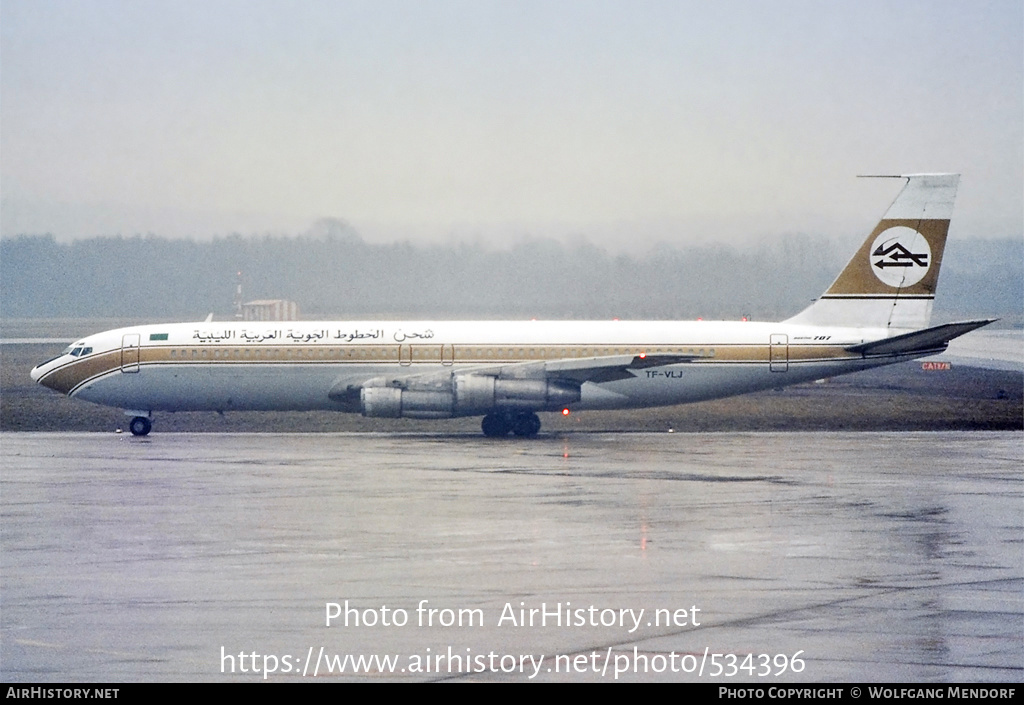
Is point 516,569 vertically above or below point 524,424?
above

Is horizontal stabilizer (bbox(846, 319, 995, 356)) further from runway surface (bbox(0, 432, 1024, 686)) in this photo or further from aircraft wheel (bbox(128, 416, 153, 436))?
aircraft wheel (bbox(128, 416, 153, 436))

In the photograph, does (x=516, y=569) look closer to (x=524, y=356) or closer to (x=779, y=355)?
(x=524, y=356)

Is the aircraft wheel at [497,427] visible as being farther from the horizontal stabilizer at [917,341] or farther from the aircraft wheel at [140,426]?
the horizontal stabilizer at [917,341]

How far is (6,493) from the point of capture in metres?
25.4

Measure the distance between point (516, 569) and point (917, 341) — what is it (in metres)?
26.1

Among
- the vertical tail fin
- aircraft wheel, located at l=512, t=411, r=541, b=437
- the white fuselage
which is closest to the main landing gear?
aircraft wheel, located at l=512, t=411, r=541, b=437

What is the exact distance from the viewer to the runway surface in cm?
1180

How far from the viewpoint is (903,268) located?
138 ft

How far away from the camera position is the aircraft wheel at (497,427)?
40.9m

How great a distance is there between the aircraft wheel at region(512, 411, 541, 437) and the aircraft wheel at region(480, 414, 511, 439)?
0.83 ft

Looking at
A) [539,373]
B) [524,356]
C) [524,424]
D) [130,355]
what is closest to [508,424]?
[524,424]
